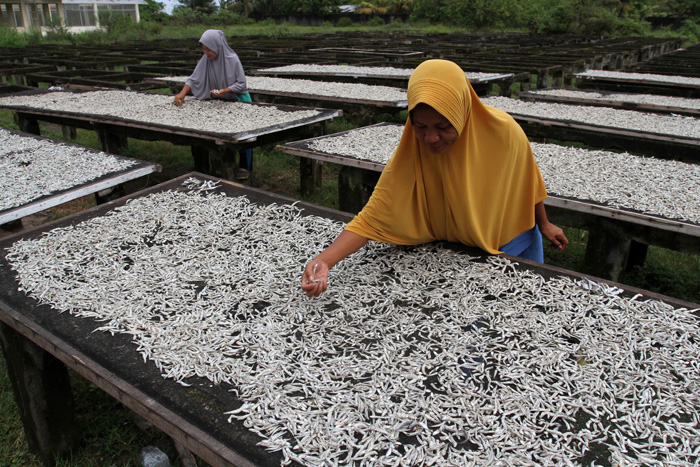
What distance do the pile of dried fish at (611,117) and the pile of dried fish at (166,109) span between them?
2413mm

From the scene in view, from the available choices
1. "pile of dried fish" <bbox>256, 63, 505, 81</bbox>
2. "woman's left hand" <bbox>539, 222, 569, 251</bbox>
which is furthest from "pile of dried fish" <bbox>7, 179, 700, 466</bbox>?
"pile of dried fish" <bbox>256, 63, 505, 81</bbox>

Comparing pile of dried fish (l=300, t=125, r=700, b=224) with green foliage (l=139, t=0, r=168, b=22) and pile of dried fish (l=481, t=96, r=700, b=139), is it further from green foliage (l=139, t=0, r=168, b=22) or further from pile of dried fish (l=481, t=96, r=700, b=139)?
green foliage (l=139, t=0, r=168, b=22)

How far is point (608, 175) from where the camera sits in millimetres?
3377

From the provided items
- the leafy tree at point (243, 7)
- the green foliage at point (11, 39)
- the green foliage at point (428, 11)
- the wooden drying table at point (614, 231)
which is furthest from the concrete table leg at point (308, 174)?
the leafy tree at point (243, 7)

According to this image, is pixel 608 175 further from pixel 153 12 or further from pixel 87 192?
pixel 153 12

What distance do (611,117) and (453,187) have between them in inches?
164

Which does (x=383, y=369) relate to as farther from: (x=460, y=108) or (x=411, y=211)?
(x=460, y=108)

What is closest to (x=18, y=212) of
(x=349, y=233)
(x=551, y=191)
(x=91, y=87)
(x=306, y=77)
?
(x=349, y=233)

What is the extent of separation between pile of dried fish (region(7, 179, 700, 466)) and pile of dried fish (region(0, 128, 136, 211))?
0.84m

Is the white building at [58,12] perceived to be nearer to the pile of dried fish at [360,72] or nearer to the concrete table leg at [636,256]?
the pile of dried fish at [360,72]

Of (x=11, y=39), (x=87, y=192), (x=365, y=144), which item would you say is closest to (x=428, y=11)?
(x=11, y=39)

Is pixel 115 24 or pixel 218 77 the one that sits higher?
pixel 115 24

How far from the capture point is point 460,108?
1.63 metres

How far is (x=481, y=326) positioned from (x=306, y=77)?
760 cm
